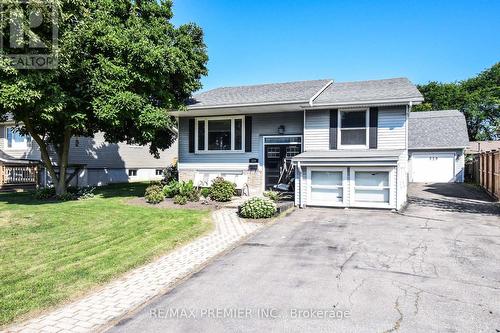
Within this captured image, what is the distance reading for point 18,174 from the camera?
21.5 meters

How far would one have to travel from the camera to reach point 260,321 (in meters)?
4.33

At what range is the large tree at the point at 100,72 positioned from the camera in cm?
1173

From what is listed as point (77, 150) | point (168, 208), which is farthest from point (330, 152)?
point (77, 150)

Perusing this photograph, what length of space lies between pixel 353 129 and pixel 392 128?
58.3 inches

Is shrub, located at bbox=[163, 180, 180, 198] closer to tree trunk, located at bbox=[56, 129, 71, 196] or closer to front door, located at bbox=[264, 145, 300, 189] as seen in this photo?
front door, located at bbox=[264, 145, 300, 189]

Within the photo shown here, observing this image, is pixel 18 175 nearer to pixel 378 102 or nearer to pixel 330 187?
pixel 330 187

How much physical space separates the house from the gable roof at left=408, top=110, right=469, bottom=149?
40.3ft

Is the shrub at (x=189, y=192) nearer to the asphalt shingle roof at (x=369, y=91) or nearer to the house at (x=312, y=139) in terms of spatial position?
the house at (x=312, y=139)

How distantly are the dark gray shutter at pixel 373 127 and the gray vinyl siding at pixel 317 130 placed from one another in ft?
5.55

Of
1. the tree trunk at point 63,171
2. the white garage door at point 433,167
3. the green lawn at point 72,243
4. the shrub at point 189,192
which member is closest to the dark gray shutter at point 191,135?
the shrub at point 189,192

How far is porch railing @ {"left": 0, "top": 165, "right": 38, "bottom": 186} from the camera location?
21.0 meters

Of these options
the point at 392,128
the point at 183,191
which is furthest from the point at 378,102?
the point at 183,191

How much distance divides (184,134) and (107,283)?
11616 mm

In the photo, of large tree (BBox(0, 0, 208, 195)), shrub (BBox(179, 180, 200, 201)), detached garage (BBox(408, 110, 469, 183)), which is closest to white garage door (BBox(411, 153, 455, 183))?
detached garage (BBox(408, 110, 469, 183))
